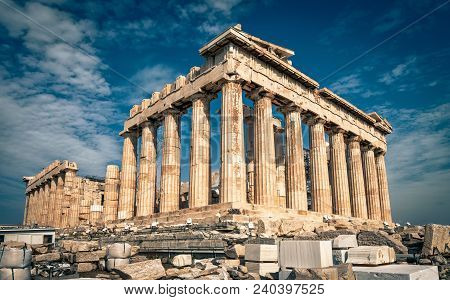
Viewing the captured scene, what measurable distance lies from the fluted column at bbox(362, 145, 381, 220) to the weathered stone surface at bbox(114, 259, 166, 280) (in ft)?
93.4

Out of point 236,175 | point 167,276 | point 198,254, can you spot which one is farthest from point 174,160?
point 167,276

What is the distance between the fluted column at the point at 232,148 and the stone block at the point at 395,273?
37.4 feet

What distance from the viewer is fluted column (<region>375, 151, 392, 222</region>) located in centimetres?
3419

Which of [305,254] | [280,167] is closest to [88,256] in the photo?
[305,254]

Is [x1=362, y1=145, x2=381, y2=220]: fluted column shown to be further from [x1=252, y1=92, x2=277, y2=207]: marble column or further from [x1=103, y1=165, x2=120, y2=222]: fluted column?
[x1=103, y1=165, x2=120, y2=222]: fluted column

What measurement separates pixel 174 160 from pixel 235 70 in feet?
26.8

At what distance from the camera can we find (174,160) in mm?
24422

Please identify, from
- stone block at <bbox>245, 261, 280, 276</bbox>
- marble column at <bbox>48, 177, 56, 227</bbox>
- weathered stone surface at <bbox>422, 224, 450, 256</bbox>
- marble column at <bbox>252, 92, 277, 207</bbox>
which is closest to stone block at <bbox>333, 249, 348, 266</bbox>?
stone block at <bbox>245, 261, 280, 276</bbox>

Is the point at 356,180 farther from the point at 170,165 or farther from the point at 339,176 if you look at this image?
the point at 170,165

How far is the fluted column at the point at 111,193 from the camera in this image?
30.6m

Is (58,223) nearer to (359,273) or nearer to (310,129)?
(310,129)

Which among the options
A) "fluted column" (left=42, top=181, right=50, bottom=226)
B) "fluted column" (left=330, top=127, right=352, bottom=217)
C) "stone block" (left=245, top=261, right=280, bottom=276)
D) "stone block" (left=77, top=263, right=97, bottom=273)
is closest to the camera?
"stone block" (left=245, top=261, right=280, bottom=276)

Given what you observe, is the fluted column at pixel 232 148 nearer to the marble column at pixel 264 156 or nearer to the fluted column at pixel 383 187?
the marble column at pixel 264 156

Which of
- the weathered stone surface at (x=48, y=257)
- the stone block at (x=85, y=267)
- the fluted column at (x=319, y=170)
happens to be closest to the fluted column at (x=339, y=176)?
the fluted column at (x=319, y=170)
